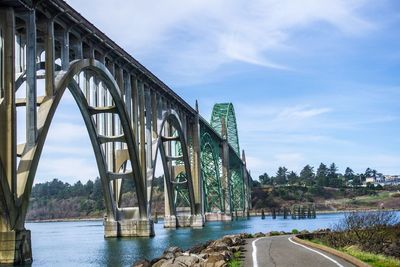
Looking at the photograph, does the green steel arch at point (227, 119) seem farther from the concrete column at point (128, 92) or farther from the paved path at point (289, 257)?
the paved path at point (289, 257)

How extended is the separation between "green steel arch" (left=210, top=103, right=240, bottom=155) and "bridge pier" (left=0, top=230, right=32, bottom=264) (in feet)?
372

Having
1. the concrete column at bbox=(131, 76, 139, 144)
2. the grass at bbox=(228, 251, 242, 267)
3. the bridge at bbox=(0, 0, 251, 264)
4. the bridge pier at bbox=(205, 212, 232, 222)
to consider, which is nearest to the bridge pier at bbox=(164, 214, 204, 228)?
the bridge at bbox=(0, 0, 251, 264)

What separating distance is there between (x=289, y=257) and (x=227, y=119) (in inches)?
5162

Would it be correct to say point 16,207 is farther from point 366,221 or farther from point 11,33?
point 366,221

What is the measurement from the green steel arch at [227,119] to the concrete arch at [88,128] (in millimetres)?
85931

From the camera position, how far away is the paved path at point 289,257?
22.8m

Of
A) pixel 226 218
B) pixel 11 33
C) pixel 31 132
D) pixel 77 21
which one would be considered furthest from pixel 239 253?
pixel 226 218

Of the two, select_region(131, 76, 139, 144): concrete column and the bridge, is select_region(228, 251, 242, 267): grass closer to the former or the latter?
the bridge

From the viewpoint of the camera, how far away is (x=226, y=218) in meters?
126

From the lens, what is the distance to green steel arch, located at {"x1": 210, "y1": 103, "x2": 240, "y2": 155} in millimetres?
153875

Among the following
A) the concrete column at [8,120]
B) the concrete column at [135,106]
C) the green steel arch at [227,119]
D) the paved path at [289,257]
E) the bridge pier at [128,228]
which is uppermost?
the green steel arch at [227,119]

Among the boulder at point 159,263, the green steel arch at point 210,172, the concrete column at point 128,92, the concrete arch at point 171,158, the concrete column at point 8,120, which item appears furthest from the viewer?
the green steel arch at point 210,172

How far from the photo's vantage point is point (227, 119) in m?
156

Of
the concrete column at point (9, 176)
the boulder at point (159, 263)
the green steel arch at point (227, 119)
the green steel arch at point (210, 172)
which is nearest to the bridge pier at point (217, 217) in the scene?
the green steel arch at point (210, 172)
